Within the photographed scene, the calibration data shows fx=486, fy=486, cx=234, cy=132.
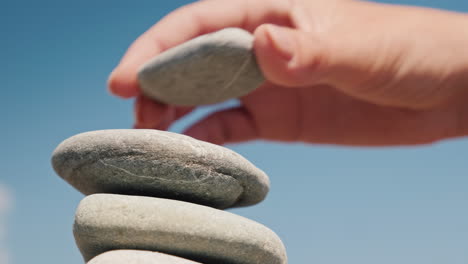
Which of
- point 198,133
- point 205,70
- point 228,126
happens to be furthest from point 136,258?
point 228,126

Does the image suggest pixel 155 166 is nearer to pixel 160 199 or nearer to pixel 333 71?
pixel 160 199

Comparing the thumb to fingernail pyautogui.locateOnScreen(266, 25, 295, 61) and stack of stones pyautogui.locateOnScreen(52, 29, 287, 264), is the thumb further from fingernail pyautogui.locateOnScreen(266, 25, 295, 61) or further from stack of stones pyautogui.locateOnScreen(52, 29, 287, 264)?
stack of stones pyautogui.locateOnScreen(52, 29, 287, 264)

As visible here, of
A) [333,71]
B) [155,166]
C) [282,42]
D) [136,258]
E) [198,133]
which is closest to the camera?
[136,258]

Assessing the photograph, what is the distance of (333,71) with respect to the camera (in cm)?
255

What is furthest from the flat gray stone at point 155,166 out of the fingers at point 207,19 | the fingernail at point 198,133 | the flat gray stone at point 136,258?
the fingernail at point 198,133

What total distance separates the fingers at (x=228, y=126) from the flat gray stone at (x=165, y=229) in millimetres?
1960

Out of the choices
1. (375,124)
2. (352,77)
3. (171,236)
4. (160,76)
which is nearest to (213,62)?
(160,76)

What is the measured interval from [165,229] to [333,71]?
1340mm

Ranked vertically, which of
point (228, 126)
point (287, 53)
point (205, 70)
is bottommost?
point (228, 126)

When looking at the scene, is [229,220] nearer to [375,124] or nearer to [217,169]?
[217,169]

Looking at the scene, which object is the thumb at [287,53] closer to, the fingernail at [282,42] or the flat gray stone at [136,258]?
the fingernail at [282,42]

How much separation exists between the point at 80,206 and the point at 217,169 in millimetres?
512

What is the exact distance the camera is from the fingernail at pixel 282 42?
235 centimetres

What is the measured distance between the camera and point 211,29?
11.2 ft
